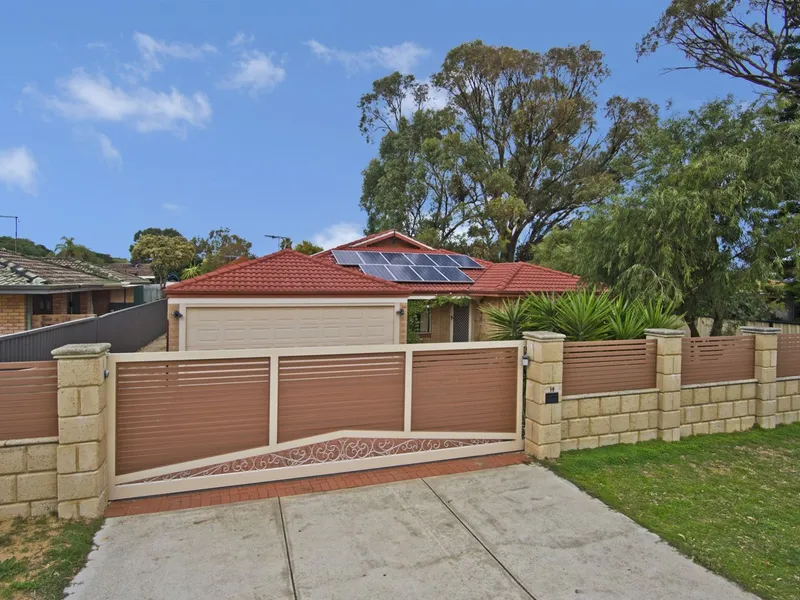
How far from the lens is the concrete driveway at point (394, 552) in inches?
146

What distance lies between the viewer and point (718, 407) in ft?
25.7

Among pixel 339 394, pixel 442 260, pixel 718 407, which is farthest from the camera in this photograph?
pixel 442 260

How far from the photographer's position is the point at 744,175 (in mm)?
10312

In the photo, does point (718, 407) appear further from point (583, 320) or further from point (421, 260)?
point (421, 260)

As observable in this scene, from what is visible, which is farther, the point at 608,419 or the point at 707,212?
the point at 707,212

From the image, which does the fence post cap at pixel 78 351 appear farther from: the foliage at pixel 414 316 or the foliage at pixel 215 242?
the foliage at pixel 215 242

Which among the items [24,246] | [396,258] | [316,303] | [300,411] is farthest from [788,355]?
[24,246]

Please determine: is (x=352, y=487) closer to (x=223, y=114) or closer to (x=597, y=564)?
(x=597, y=564)

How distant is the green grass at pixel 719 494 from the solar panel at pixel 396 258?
499 inches

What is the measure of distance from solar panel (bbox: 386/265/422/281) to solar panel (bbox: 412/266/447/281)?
24cm

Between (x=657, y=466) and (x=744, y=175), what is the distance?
7.51 metres

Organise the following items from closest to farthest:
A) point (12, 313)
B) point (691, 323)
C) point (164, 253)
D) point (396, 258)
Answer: point (691, 323), point (12, 313), point (396, 258), point (164, 253)

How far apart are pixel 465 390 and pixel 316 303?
724 cm

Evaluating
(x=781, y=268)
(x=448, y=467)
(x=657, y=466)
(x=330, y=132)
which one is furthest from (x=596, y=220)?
(x=330, y=132)
